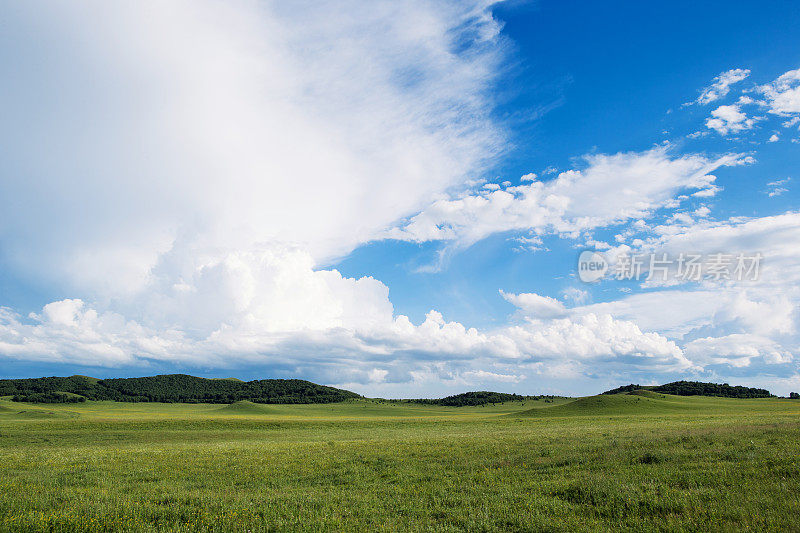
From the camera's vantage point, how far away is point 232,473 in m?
20.9

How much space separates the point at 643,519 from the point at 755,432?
700 inches

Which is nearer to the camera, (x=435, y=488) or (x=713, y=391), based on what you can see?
(x=435, y=488)

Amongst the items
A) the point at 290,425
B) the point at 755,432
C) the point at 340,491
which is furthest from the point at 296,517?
the point at 290,425

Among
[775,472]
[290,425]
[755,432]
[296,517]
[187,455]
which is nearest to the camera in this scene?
[296,517]

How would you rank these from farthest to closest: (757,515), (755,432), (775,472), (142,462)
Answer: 1. (142,462)
2. (755,432)
3. (775,472)
4. (757,515)

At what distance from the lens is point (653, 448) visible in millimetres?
20422

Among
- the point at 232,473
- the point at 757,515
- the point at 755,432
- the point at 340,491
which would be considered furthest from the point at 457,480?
the point at 755,432

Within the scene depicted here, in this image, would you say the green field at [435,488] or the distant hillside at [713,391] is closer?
the green field at [435,488]

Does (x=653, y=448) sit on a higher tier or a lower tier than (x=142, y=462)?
higher

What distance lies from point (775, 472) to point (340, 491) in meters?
14.5

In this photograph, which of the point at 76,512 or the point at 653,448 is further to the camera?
the point at 653,448

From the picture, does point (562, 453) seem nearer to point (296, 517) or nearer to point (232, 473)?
point (296, 517)

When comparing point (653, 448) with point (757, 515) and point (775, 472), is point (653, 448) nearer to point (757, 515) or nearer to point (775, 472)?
point (775, 472)

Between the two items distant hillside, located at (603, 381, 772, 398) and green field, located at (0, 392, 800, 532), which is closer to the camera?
green field, located at (0, 392, 800, 532)
